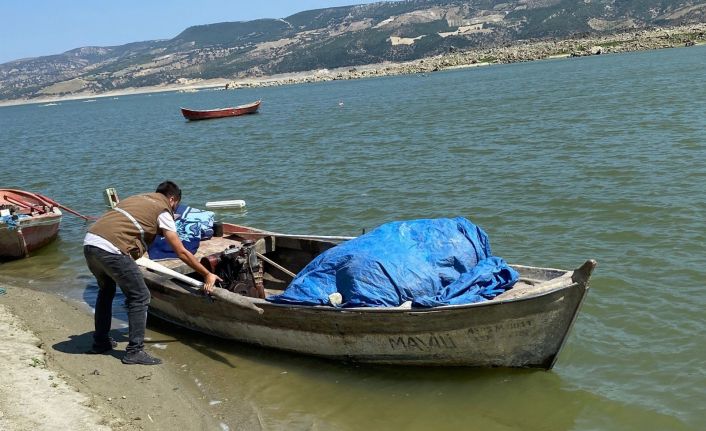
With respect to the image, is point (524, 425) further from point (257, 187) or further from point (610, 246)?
point (257, 187)

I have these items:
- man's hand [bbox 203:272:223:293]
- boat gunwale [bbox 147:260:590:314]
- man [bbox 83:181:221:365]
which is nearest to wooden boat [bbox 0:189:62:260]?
man [bbox 83:181:221:365]

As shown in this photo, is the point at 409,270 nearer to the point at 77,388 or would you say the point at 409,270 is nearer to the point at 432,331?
the point at 432,331

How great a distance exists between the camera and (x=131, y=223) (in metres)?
7.54

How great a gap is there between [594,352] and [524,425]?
75.4 inches

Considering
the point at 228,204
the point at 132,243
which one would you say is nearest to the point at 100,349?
the point at 132,243

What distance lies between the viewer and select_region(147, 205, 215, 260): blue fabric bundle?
1088 cm

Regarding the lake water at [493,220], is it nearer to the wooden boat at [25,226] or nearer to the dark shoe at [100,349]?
the wooden boat at [25,226]

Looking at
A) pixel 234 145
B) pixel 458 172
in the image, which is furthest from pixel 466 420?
pixel 234 145

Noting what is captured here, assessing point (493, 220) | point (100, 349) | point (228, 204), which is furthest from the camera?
point (228, 204)

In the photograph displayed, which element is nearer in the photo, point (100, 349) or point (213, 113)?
point (100, 349)

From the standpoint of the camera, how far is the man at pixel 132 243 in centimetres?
750

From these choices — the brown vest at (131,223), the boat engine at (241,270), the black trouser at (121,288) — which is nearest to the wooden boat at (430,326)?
the boat engine at (241,270)

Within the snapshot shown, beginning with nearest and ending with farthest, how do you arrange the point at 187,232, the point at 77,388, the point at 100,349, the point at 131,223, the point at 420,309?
the point at 77,388 → the point at 420,309 → the point at 131,223 → the point at 100,349 → the point at 187,232

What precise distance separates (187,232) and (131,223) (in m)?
3.69
